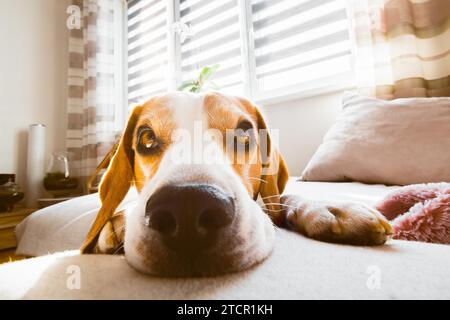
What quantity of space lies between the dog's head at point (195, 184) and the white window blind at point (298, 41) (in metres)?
1.77

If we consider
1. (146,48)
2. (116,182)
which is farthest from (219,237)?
(146,48)

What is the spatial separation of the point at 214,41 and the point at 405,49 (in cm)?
203

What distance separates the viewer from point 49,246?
894mm

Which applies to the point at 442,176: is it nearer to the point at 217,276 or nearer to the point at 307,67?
the point at 217,276

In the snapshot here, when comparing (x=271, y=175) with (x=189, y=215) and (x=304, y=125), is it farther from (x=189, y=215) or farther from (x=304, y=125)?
(x=304, y=125)

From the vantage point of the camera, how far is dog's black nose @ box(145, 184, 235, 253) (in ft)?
1.32

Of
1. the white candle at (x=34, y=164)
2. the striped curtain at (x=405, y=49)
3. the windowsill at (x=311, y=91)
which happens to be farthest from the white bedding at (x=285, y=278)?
the white candle at (x=34, y=164)

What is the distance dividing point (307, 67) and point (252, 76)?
57cm

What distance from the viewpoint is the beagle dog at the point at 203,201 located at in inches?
16.5

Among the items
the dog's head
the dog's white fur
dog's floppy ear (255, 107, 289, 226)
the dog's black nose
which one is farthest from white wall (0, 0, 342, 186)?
the dog's black nose

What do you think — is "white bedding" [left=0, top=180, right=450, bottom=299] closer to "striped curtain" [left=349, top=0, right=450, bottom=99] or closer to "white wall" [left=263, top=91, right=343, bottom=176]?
"striped curtain" [left=349, top=0, right=450, bottom=99]

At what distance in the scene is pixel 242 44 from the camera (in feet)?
9.35
